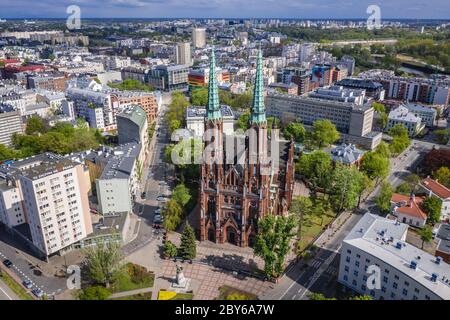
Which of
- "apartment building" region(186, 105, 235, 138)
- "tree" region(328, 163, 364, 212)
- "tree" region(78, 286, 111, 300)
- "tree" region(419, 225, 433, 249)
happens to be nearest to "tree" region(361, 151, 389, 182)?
"tree" region(328, 163, 364, 212)

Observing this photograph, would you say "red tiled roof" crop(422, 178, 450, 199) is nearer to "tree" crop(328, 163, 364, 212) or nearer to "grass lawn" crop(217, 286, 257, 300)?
"tree" crop(328, 163, 364, 212)

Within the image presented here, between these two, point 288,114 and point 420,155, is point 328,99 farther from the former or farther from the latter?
point 420,155

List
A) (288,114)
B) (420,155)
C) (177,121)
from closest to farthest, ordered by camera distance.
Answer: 1. (420,155)
2. (177,121)
3. (288,114)

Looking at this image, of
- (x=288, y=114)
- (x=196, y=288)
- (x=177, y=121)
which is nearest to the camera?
(x=196, y=288)

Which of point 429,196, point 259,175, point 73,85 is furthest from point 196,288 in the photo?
point 73,85

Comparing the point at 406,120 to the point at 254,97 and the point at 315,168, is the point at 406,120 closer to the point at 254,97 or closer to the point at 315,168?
the point at 315,168

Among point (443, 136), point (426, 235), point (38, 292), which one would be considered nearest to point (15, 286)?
point (38, 292)

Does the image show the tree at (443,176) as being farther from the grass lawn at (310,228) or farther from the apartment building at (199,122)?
the apartment building at (199,122)
